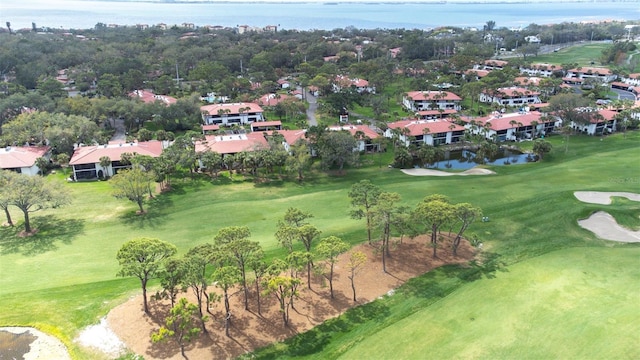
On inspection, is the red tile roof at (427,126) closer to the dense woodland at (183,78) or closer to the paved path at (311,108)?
the dense woodland at (183,78)

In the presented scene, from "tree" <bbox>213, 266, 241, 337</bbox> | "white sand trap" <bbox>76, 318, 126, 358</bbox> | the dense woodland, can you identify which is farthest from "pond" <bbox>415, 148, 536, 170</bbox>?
"white sand trap" <bbox>76, 318, 126, 358</bbox>

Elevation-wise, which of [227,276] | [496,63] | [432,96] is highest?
[496,63]

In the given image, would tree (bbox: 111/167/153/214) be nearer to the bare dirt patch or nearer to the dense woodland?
the bare dirt patch

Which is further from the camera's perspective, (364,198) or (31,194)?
(31,194)

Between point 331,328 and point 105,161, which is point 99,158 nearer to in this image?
point 105,161

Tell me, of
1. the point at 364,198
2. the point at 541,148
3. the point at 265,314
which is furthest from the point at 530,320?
the point at 541,148

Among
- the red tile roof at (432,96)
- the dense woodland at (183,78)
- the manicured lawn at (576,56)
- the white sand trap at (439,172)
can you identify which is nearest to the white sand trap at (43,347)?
the dense woodland at (183,78)
